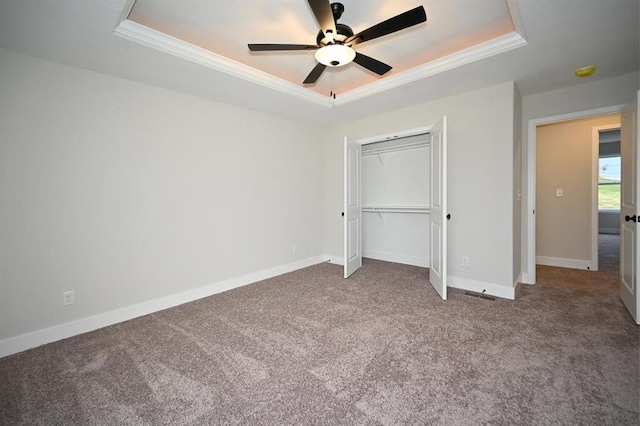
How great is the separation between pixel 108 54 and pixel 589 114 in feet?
16.3

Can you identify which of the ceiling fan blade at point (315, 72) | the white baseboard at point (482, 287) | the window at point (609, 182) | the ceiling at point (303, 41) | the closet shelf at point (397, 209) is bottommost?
the white baseboard at point (482, 287)

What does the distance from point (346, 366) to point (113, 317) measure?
7.61ft

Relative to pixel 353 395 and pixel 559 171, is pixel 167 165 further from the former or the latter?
pixel 559 171

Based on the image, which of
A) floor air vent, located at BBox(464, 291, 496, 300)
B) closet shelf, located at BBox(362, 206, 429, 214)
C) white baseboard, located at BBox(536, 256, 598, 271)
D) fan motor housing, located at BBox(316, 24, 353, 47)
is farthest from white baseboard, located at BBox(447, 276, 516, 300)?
fan motor housing, located at BBox(316, 24, 353, 47)

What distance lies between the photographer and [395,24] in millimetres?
1770

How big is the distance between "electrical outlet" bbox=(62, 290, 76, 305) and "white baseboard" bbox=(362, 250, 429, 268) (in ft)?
13.8

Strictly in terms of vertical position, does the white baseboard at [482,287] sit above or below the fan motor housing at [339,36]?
below

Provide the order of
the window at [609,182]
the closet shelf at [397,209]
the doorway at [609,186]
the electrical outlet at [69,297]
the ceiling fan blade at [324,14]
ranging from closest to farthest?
1. the ceiling fan blade at [324,14]
2. the electrical outlet at [69,297]
3. the closet shelf at [397,209]
4. the doorway at [609,186]
5. the window at [609,182]

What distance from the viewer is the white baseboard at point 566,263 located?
162 inches

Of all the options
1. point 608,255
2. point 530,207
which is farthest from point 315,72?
point 608,255

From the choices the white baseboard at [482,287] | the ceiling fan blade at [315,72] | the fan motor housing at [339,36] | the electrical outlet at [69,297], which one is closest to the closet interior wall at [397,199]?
the white baseboard at [482,287]

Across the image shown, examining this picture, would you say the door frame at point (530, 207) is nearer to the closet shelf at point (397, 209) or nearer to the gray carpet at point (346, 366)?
the gray carpet at point (346, 366)

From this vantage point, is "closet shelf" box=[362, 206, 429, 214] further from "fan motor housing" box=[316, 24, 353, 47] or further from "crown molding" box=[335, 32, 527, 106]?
"fan motor housing" box=[316, 24, 353, 47]

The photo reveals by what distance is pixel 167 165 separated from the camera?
3.01m
